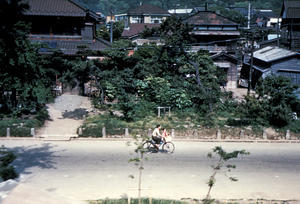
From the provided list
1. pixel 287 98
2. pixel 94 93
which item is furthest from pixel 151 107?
pixel 287 98

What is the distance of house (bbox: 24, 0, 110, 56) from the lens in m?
32.7

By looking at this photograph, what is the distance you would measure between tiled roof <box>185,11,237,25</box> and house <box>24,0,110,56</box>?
18.9 meters

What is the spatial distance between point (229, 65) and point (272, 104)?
15.9 metres

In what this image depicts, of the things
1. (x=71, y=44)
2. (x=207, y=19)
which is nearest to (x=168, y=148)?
(x=71, y=44)

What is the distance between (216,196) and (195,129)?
7758 mm

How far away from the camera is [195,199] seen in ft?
42.7

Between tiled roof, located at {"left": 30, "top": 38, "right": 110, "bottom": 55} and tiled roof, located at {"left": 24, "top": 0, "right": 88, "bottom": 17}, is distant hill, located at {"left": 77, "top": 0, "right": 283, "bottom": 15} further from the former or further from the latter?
tiled roof, located at {"left": 30, "top": 38, "right": 110, "bottom": 55}

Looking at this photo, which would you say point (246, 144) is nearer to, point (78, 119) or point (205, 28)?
point (78, 119)

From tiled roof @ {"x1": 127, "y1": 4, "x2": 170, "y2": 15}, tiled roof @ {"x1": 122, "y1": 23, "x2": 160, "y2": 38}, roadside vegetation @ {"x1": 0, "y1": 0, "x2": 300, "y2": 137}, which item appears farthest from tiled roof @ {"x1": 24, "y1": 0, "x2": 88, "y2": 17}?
tiled roof @ {"x1": 127, "y1": 4, "x2": 170, "y2": 15}

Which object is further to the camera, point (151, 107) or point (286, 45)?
point (286, 45)

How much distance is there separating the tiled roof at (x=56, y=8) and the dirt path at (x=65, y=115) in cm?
824

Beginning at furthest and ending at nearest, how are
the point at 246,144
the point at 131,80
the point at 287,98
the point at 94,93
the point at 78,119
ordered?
the point at 94,93, the point at 131,80, the point at 78,119, the point at 287,98, the point at 246,144

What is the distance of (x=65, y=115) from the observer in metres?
24.9

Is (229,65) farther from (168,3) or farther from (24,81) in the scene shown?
(168,3)
